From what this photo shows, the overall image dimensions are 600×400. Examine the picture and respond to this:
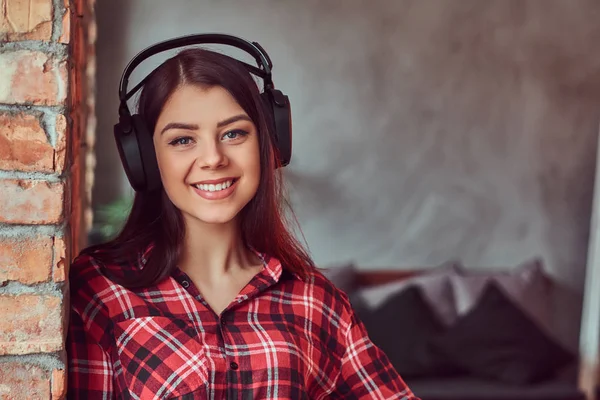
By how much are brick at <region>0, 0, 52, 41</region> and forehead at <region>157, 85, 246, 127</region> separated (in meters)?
0.25

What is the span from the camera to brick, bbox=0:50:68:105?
873 mm

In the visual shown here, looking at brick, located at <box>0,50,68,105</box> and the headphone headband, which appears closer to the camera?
brick, located at <box>0,50,68,105</box>

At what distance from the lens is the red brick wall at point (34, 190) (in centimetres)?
88

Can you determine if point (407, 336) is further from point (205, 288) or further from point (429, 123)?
point (205, 288)

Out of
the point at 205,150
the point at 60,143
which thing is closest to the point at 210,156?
the point at 205,150

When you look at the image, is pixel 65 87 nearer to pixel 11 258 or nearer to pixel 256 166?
pixel 11 258

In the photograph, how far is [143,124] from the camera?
1091 millimetres

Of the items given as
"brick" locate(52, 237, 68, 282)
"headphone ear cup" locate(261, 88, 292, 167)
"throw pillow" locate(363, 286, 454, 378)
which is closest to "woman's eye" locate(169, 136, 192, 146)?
"headphone ear cup" locate(261, 88, 292, 167)

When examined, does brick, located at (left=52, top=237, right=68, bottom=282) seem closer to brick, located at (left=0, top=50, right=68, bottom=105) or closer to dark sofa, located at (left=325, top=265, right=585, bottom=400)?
brick, located at (left=0, top=50, right=68, bottom=105)

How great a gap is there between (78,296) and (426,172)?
2.84 metres

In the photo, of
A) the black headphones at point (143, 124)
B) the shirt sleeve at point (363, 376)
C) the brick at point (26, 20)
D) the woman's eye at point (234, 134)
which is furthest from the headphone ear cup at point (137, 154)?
the shirt sleeve at point (363, 376)

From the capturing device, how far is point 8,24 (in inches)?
34.2

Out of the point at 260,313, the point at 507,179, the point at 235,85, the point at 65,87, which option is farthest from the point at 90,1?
the point at 507,179

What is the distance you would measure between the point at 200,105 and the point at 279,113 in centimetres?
13
